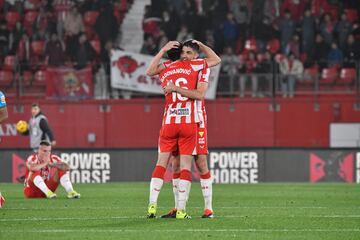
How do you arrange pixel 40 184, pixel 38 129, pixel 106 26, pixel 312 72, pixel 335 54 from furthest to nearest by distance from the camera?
pixel 106 26 < pixel 335 54 < pixel 312 72 < pixel 38 129 < pixel 40 184

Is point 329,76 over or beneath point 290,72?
beneath


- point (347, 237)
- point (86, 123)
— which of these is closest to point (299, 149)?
point (86, 123)

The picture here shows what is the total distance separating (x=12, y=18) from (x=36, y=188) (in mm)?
15382

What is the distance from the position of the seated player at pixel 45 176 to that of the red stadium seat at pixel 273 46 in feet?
43.4

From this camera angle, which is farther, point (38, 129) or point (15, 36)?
point (15, 36)

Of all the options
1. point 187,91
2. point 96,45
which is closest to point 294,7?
point 96,45

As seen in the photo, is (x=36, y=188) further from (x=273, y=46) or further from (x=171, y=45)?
(x=273, y=46)

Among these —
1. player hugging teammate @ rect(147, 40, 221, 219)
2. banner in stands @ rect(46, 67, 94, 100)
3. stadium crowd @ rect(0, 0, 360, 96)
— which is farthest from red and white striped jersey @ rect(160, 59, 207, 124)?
stadium crowd @ rect(0, 0, 360, 96)

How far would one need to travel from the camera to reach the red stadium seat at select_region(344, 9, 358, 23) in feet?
104

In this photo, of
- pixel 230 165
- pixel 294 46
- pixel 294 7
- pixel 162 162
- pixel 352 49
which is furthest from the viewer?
pixel 294 7

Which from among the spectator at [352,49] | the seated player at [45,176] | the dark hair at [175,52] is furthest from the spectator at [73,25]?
the dark hair at [175,52]

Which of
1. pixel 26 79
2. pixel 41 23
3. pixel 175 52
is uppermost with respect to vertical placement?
pixel 41 23

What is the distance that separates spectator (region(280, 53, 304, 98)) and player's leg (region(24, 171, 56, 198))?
1097 centimetres

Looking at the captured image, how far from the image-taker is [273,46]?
30688 millimetres
